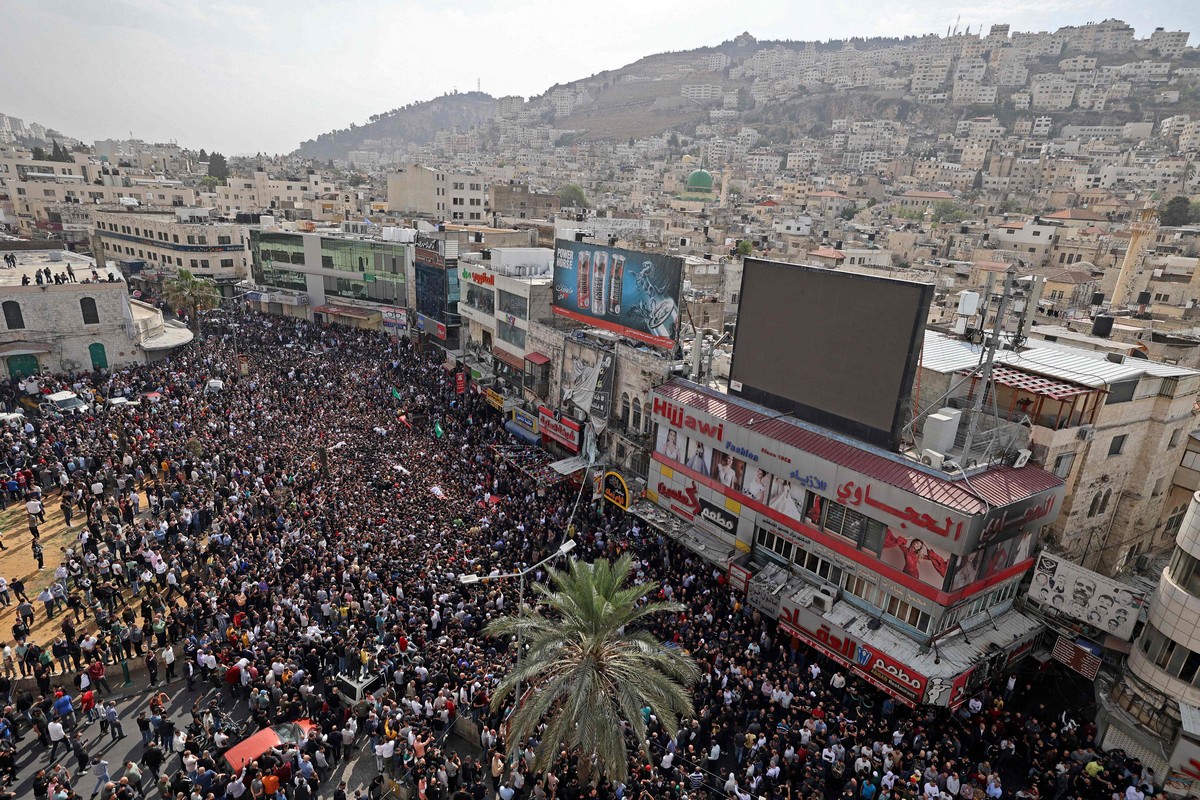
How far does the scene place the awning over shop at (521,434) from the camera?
3628 centimetres

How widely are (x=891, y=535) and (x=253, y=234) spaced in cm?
6205

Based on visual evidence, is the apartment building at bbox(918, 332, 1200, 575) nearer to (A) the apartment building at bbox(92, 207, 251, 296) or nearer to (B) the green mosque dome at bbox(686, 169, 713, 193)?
(A) the apartment building at bbox(92, 207, 251, 296)

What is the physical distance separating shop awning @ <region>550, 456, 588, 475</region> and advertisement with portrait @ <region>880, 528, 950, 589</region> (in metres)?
14.9

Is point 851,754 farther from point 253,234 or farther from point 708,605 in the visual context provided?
point 253,234

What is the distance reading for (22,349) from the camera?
139 ft

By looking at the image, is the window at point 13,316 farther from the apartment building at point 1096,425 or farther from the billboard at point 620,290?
the apartment building at point 1096,425

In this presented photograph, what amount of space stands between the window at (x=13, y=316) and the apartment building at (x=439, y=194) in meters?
50.4

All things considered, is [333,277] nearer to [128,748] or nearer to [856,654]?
[128,748]

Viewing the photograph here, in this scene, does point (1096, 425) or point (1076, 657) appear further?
point (1096, 425)

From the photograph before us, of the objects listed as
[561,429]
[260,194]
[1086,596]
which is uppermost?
[260,194]

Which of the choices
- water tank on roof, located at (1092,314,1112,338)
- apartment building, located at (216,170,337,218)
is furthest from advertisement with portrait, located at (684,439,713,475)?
apartment building, located at (216,170,337,218)

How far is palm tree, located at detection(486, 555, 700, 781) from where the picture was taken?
49.6 feet

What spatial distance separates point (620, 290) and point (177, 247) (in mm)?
56583

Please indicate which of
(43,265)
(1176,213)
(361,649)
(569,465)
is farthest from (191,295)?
(1176,213)
